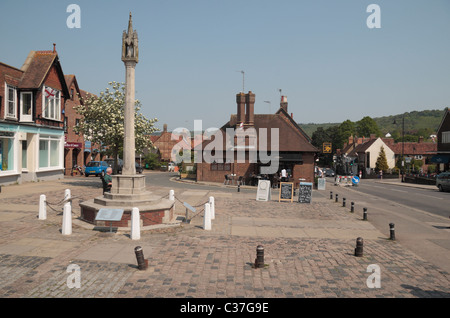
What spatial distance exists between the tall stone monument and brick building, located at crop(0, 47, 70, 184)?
1480cm

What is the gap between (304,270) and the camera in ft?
27.2

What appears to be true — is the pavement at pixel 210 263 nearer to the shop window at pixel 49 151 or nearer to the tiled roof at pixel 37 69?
the tiled roof at pixel 37 69

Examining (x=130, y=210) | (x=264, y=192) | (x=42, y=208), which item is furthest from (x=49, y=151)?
(x=130, y=210)

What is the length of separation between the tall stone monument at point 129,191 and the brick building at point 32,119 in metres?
14.8

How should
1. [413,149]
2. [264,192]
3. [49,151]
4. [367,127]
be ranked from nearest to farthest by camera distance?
[264,192] → [49,151] → [413,149] → [367,127]

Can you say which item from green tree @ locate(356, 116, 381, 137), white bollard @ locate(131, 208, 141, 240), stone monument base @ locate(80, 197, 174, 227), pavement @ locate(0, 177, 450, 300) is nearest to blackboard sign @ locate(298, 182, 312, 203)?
pavement @ locate(0, 177, 450, 300)

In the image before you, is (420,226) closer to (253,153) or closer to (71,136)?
(253,153)

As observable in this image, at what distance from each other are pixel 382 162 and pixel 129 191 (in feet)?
218

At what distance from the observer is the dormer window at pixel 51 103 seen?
28.2 meters

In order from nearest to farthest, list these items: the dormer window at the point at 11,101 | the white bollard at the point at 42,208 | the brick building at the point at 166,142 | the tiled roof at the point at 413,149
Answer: the white bollard at the point at 42,208
the dormer window at the point at 11,101
the tiled roof at the point at 413,149
the brick building at the point at 166,142

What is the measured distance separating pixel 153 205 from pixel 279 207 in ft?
28.0

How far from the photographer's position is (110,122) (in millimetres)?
Answer: 24500

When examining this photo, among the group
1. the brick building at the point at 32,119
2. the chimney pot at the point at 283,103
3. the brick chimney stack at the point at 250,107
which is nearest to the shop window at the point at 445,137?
the chimney pot at the point at 283,103
